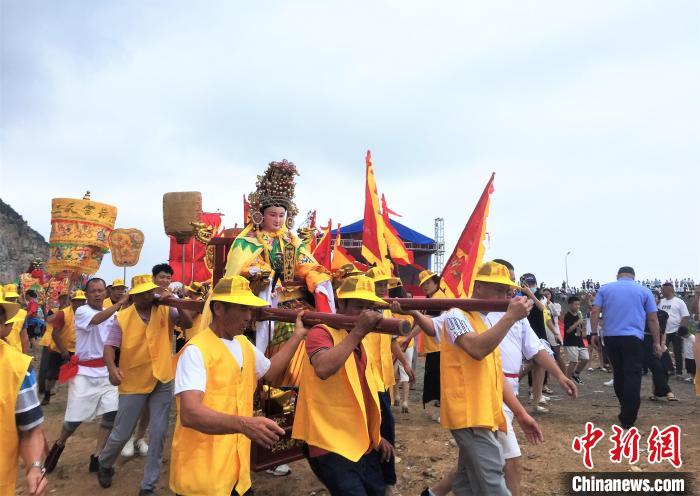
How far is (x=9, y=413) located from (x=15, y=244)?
164 ft

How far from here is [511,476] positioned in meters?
3.74

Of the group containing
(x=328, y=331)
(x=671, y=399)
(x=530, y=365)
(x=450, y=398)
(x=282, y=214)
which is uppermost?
(x=282, y=214)

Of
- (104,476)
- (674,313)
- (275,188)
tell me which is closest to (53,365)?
(104,476)

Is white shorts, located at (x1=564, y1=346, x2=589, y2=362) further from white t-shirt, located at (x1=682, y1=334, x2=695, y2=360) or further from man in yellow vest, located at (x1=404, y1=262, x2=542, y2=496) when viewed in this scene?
man in yellow vest, located at (x1=404, y1=262, x2=542, y2=496)

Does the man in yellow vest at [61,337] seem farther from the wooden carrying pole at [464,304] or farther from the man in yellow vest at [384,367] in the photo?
the wooden carrying pole at [464,304]

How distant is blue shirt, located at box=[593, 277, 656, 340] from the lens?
20.4 ft

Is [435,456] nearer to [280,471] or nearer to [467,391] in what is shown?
[280,471]

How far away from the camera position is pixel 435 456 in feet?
18.0

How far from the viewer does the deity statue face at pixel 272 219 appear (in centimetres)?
540

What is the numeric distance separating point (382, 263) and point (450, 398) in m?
4.18

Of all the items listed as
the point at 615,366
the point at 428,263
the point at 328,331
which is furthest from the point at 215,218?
the point at 428,263

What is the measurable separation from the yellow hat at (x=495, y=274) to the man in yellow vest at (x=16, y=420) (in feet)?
8.60

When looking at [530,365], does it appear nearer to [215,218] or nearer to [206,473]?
[206,473]

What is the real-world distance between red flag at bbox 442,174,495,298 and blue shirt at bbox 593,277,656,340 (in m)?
1.69
